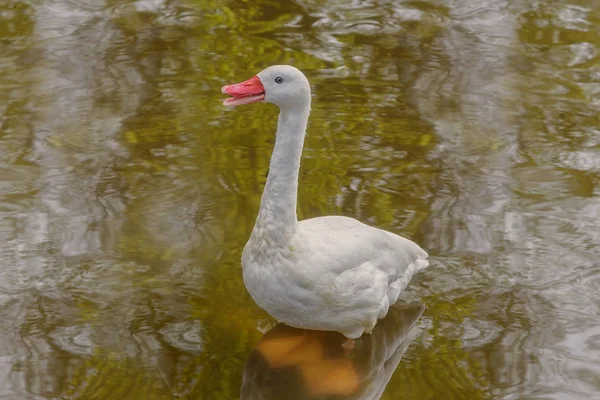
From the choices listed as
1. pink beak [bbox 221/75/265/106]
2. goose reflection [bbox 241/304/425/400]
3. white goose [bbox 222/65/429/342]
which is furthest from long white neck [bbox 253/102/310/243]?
goose reflection [bbox 241/304/425/400]

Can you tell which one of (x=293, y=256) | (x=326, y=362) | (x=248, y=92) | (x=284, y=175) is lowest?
(x=326, y=362)

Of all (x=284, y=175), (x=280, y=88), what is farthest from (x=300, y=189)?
(x=280, y=88)

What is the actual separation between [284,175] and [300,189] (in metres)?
2.00

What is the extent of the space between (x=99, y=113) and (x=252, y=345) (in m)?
3.62

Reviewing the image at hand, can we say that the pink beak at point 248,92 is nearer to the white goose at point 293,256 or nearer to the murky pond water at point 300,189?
the white goose at point 293,256

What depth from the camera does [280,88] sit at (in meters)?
5.79

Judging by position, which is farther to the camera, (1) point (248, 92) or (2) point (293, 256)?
(1) point (248, 92)

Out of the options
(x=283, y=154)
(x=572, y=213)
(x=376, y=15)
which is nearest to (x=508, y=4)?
(x=376, y=15)

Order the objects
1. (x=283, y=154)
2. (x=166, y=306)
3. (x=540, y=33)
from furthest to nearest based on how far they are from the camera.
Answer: (x=540, y=33)
(x=166, y=306)
(x=283, y=154)

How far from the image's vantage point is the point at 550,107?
30.8 ft

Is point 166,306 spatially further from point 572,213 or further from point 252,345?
point 572,213

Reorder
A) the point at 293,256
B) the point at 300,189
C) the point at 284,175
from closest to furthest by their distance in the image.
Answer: the point at 293,256 < the point at 284,175 < the point at 300,189

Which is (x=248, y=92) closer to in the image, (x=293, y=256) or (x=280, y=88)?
(x=280, y=88)

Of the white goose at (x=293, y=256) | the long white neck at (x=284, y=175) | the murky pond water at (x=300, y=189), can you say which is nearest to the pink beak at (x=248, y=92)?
the white goose at (x=293, y=256)
